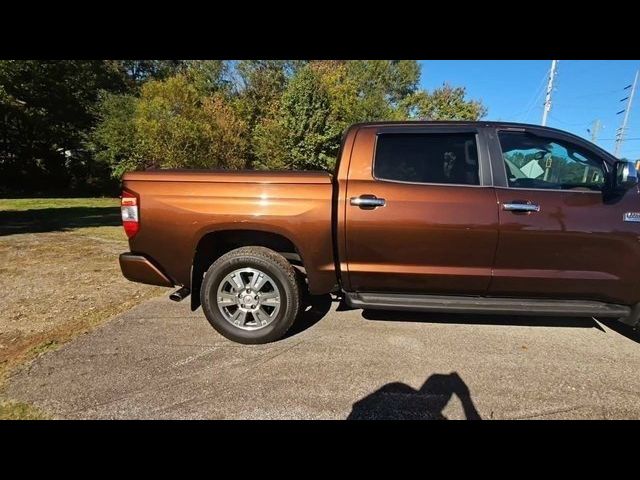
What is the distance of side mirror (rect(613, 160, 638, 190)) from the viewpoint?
3.08 meters

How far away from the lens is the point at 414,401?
2.76 m

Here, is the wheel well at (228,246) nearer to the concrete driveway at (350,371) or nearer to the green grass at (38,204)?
the concrete driveway at (350,371)

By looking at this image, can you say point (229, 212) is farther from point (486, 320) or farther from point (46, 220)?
Answer: point (46, 220)

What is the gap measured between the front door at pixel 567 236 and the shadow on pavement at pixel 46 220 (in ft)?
33.0

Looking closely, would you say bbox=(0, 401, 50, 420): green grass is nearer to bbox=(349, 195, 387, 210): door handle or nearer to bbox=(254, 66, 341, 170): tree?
bbox=(349, 195, 387, 210): door handle

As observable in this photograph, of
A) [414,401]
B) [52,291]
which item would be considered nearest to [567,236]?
[414,401]

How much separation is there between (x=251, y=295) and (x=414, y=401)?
1.67 meters

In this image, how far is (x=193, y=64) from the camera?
2642 cm

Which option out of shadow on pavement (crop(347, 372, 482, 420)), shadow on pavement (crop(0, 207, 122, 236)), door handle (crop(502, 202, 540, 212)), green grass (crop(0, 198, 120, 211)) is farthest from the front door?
green grass (crop(0, 198, 120, 211))

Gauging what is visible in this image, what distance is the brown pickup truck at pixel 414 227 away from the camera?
10.6 feet
